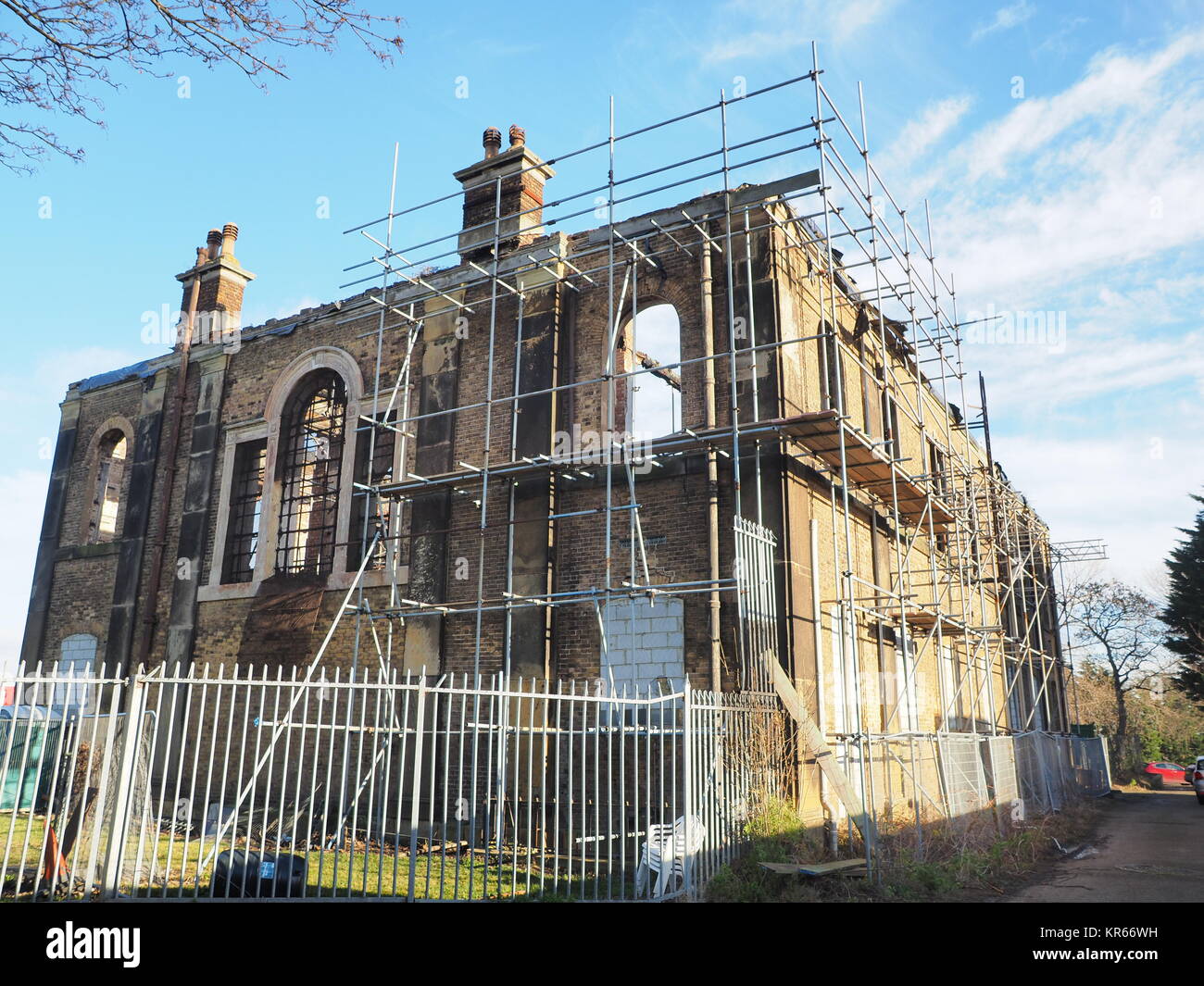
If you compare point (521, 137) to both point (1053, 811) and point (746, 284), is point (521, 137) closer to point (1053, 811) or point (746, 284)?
point (746, 284)

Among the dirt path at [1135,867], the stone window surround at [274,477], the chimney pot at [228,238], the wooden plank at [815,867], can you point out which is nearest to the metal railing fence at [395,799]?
the wooden plank at [815,867]

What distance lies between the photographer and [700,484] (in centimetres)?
1177

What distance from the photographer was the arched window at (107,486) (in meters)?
18.8

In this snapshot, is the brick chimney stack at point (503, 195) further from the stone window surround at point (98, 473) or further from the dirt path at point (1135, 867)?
the dirt path at point (1135, 867)

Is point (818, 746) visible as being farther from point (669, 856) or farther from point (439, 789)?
point (439, 789)

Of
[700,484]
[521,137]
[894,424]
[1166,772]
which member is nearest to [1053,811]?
[894,424]

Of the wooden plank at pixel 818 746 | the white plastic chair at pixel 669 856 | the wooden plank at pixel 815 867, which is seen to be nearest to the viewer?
the white plastic chair at pixel 669 856

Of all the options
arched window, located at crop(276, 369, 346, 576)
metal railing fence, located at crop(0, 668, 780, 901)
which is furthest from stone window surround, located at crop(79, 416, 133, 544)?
metal railing fence, located at crop(0, 668, 780, 901)

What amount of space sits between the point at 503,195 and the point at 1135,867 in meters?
12.7

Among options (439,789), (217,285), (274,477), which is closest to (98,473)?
(217,285)

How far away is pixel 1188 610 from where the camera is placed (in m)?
32.0

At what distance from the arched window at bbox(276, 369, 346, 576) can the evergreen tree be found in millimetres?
28106

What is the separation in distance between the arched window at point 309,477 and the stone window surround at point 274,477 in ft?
0.47

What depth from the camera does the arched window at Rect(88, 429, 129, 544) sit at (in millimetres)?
18797
